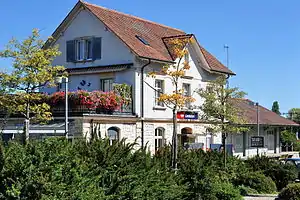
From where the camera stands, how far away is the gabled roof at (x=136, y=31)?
29.9 m

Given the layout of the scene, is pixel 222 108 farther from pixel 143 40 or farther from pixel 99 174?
pixel 99 174

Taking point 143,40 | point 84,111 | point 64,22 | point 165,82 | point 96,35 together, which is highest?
point 64,22

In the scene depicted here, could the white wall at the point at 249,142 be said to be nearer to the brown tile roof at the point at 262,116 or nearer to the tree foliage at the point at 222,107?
the brown tile roof at the point at 262,116

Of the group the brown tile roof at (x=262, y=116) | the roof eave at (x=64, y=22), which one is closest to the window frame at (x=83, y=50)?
the roof eave at (x=64, y=22)

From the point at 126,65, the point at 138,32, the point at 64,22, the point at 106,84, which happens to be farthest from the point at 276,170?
the point at 64,22

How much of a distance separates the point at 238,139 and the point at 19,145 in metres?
33.8

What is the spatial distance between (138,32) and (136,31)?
0.14 metres

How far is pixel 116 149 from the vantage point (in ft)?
44.0

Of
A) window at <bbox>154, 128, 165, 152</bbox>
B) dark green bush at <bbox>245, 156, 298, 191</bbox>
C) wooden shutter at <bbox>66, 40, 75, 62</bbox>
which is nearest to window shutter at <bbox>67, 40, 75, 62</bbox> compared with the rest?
wooden shutter at <bbox>66, 40, 75, 62</bbox>

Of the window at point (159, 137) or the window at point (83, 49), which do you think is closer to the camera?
the window at point (83, 49)

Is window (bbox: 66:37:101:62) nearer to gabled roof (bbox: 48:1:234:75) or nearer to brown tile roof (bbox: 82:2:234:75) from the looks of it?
gabled roof (bbox: 48:1:234:75)

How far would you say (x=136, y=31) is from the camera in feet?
106

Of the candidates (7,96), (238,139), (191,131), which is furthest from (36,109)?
(238,139)

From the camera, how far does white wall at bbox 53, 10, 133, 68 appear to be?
97.6 feet
